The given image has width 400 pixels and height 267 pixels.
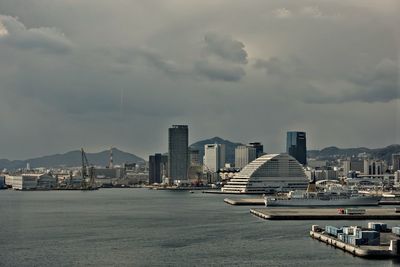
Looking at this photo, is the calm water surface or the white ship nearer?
the calm water surface

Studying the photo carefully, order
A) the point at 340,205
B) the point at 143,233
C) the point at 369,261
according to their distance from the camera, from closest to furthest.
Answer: the point at 369,261
the point at 143,233
the point at 340,205

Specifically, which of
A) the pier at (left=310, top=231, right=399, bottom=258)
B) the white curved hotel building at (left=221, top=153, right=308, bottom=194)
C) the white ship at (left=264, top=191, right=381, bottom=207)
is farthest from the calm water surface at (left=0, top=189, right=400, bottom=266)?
the white curved hotel building at (left=221, top=153, right=308, bottom=194)

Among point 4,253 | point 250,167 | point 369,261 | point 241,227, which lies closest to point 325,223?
point 241,227

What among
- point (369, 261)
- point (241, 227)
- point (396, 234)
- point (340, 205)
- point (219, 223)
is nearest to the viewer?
point (369, 261)

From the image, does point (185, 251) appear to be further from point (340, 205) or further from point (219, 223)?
point (340, 205)

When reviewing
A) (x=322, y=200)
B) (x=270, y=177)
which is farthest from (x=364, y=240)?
(x=270, y=177)

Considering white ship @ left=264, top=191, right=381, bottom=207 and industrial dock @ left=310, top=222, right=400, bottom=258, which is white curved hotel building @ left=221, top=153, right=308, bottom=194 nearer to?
white ship @ left=264, top=191, right=381, bottom=207

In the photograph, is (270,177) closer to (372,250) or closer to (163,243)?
(163,243)
